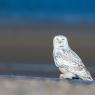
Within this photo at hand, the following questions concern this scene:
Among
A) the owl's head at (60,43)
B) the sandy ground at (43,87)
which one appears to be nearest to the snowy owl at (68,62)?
the owl's head at (60,43)

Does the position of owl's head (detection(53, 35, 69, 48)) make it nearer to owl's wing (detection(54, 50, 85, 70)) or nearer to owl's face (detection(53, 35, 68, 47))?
owl's face (detection(53, 35, 68, 47))

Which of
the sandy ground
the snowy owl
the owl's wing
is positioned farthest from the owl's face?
the sandy ground

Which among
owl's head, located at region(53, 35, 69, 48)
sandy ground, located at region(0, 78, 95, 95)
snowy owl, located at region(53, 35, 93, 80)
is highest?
owl's head, located at region(53, 35, 69, 48)

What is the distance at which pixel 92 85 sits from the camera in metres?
1.53

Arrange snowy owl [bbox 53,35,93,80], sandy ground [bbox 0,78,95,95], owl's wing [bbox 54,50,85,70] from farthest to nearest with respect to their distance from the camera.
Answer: owl's wing [bbox 54,50,85,70]
snowy owl [bbox 53,35,93,80]
sandy ground [bbox 0,78,95,95]

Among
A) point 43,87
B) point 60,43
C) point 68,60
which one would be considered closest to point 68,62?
point 68,60

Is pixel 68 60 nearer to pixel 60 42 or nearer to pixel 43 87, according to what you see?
pixel 60 42

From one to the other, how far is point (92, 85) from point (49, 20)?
28430 mm

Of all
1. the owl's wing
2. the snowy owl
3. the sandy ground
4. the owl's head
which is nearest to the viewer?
the sandy ground

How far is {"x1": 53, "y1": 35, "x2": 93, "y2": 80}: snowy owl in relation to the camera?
3.91 meters

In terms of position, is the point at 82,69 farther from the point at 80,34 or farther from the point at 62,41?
the point at 80,34

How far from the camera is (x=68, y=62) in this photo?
430 centimetres

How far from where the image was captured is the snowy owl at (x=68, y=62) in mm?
3913

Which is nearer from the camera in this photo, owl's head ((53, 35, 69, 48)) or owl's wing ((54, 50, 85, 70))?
owl's wing ((54, 50, 85, 70))
